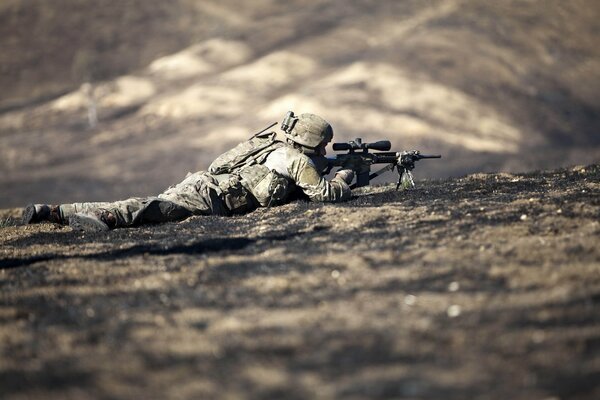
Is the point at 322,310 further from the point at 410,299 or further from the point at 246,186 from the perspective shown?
the point at 246,186

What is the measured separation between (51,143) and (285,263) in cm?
3242

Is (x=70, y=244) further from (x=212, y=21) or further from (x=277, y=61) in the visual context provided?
(x=212, y=21)

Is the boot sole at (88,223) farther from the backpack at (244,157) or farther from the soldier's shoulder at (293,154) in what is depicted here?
the soldier's shoulder at (293,154)

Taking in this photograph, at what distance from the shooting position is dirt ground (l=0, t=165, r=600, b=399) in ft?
11.9

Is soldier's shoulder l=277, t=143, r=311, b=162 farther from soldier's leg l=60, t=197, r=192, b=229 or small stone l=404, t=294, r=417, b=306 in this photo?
small stone l=404, t=294, r=417, b=306

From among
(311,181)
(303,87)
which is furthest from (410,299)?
(303,87)

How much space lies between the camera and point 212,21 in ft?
180

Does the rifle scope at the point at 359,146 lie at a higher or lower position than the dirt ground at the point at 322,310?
higher

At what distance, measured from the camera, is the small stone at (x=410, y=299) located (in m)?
4.65

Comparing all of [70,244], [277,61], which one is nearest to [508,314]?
[70,244]

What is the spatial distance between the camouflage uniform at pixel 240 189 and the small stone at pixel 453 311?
4414 mm

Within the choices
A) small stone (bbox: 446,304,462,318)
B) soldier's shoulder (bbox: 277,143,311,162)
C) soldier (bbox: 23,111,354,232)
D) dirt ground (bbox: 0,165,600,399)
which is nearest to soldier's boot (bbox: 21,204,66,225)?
soldier (bbox: 23,111,354,232)

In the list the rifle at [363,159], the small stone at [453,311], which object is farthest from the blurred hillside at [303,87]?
the small stone at [453,311]

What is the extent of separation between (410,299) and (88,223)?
469 cm
